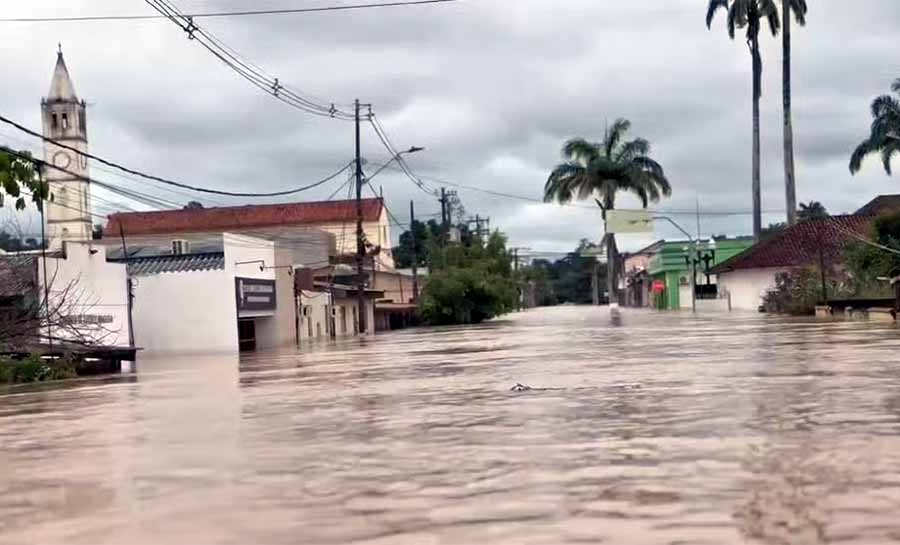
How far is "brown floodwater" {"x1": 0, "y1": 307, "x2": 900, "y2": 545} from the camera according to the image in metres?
6.70

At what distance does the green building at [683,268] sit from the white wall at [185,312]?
4304cm

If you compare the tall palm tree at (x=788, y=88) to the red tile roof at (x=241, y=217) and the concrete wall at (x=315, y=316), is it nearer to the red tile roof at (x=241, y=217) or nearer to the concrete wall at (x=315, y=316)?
the concrete wall at (x=315, y=316)

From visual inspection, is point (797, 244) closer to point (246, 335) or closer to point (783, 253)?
point (783, 253)

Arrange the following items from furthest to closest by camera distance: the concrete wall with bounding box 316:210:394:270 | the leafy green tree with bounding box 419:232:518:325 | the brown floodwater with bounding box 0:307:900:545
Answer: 1. the concrete wall with bounding box 316:210:394:270
2. the leafy green tree with bounding box 419:232:518:325
3. the brown floodwater with bounding box 0:307:900:545

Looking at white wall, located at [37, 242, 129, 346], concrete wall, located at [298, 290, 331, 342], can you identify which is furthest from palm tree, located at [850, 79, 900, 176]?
white wall, located at [37, 242, 129, 346]

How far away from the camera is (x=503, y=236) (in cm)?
7906

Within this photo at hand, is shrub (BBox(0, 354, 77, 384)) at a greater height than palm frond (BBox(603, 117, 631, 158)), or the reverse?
palm frond (BBox(603, 117, 631, 158))

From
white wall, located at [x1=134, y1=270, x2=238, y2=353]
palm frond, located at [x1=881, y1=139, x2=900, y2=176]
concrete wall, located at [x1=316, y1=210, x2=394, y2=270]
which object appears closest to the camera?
white wall, located at [x1=134, y1=270, x2=238, y2=353]

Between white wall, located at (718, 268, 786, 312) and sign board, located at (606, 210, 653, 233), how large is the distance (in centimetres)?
607

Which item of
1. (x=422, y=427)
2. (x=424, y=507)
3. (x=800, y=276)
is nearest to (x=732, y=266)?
(x=800, y=276)

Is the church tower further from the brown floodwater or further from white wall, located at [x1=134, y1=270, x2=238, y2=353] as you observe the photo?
the brown floodwater

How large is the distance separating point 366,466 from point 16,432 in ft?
20.0

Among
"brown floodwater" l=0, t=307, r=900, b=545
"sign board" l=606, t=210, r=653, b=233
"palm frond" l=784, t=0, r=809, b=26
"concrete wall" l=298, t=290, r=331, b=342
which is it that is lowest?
"brown floodwater" l=0, t=307, r=900, b=545

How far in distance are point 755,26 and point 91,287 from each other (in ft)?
126
